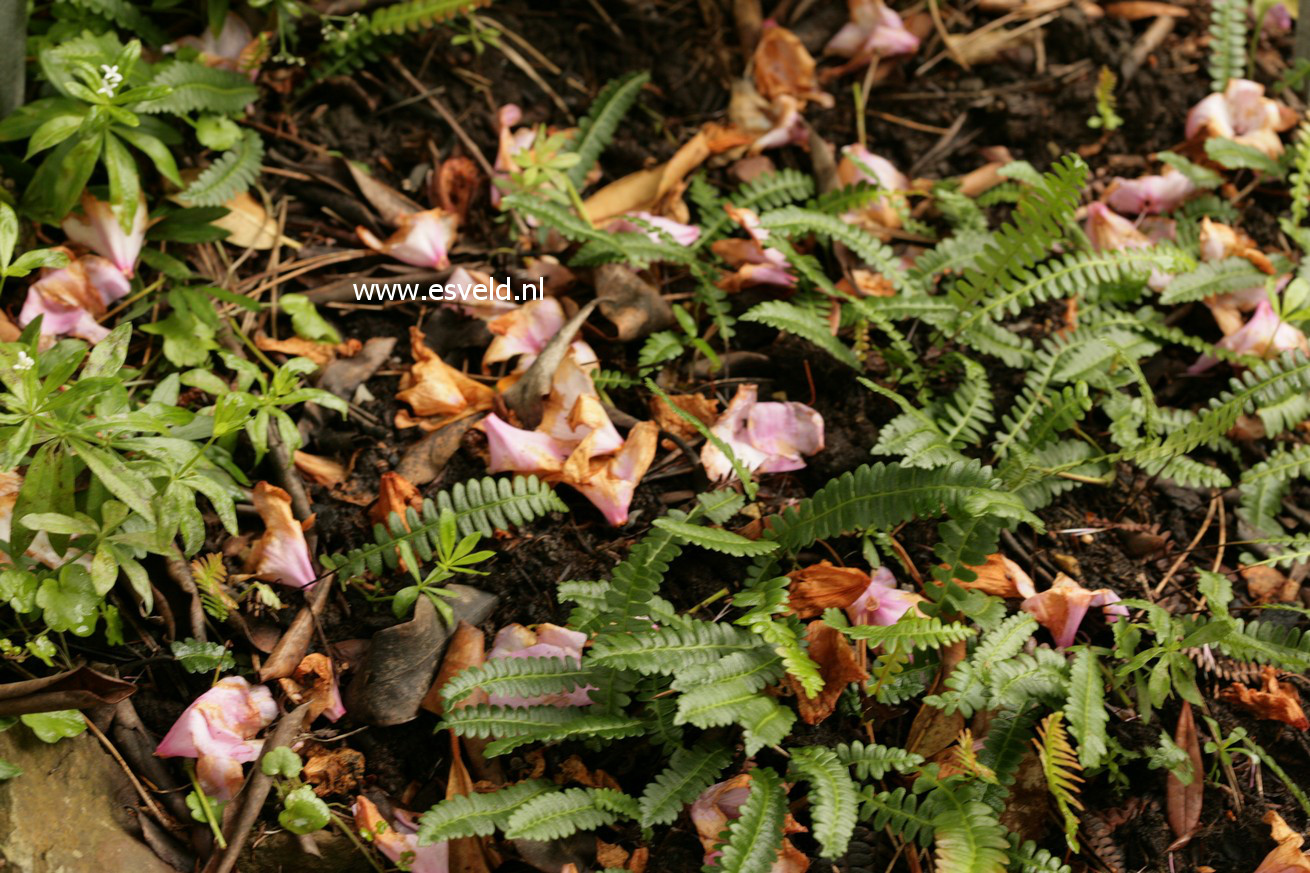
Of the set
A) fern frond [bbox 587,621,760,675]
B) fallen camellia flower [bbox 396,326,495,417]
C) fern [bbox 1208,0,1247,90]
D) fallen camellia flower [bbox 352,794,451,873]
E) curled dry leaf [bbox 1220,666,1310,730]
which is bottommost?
fallen camellia flower [bbox 352,794,451,873]

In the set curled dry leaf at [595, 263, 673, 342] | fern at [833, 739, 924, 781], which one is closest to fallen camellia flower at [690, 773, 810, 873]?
fern at [833, 739, 924, 781]

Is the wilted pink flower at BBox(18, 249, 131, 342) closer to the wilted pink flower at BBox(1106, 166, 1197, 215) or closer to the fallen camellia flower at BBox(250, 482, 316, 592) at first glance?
the fallen camellia flower at BBox(250, 482, 316, 592)

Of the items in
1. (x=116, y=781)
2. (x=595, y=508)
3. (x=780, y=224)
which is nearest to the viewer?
(x=116, y=781)

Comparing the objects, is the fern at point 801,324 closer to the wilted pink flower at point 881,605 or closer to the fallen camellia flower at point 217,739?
the wilted pink flower at point 881,605

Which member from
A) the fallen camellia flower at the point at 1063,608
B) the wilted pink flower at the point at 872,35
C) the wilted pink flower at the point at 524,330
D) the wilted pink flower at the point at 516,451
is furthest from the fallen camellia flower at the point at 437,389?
the wilted pink flower at the point at 872,35

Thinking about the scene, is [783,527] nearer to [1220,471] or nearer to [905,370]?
[905,370]

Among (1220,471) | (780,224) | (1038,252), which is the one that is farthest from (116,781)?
(1220,471)
